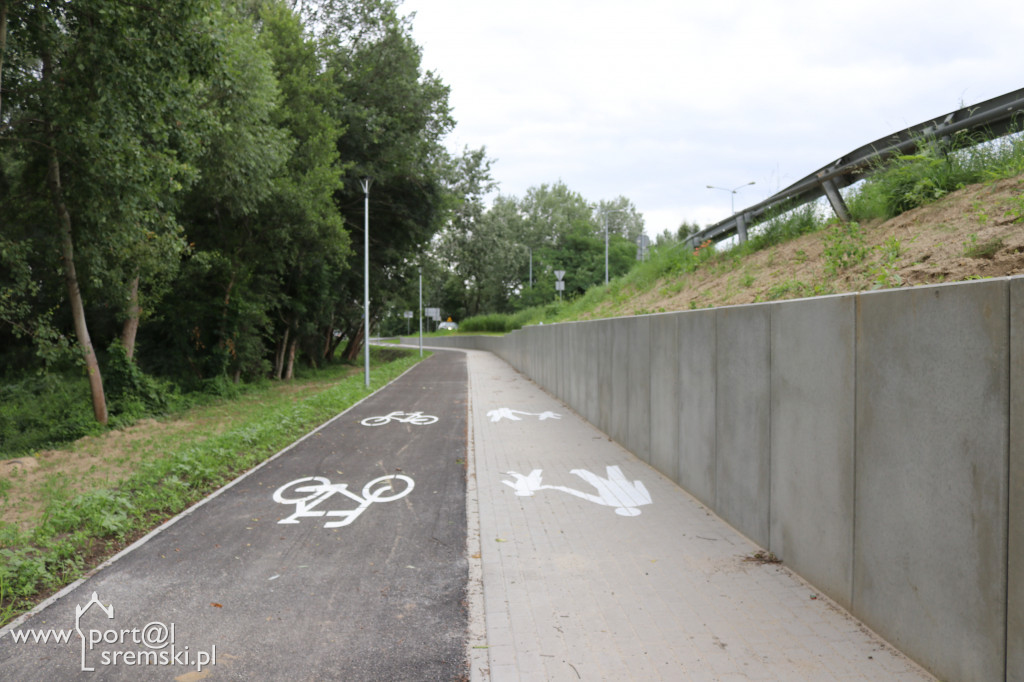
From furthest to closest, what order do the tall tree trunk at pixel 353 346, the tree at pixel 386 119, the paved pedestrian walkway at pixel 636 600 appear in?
the tall tree trunk at pixel 353 346
the tree at pixel 386 119
the paved pedestrian walkway at pixel 636 600

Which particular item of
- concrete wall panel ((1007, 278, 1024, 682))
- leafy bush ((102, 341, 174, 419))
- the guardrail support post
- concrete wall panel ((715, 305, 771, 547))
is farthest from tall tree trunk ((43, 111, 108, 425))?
concrete wall panel ((1007, 278, 1024, 682))

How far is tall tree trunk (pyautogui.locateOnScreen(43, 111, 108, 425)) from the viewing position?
1288cm

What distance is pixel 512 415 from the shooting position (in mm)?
13742

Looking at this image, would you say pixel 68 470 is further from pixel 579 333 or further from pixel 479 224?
pixel 479 224

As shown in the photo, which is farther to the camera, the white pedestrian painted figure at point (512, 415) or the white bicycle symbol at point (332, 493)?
the white pedestrian painted figure at point (512, 415)

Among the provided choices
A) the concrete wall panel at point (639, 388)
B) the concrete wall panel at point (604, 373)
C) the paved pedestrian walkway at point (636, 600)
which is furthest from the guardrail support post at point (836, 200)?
the concrete wall panel at point (604, 373)

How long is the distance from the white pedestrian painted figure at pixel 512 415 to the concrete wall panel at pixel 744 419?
7183 mm

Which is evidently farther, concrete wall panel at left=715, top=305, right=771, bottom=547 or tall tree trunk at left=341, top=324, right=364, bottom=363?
tall tree trunk at left=341, top=324, right=364, bottom=363

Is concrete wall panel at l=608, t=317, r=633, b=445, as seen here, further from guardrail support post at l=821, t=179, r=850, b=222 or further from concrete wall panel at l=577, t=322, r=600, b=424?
guardrail support post at l=821, t=179, r=850, b=222

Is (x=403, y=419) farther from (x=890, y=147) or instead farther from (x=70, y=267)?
(x=890, y=147)

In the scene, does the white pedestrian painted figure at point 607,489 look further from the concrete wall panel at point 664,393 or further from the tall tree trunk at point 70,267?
the tall tree trunk at point 70,267

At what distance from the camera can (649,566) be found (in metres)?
4.80

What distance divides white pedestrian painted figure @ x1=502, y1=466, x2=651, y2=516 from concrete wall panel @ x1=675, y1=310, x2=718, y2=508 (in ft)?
1.76

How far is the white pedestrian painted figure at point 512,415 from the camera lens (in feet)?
43.4
